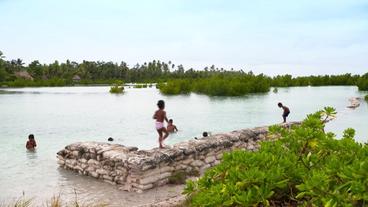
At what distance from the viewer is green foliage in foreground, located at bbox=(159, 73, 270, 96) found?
50.5 metres

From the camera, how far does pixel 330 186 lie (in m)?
3.05

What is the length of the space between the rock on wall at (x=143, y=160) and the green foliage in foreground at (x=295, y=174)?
5.16 m

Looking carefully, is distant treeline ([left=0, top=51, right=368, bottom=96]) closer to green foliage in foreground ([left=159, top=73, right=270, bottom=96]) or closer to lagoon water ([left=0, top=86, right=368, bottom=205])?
green foliage in foreground ([left=159, top=73, right=270, bottom=96])

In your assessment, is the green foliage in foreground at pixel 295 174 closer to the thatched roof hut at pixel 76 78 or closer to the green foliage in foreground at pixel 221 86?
the green foliage in foreground at pixel 221 86

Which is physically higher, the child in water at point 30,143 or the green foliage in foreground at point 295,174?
the green foliage in foreground at point 295,174

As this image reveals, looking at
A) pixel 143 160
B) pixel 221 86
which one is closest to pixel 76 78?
pixel 221 86

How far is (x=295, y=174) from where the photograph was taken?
135 inches

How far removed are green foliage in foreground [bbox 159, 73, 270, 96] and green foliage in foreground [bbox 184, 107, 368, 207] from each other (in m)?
46.1

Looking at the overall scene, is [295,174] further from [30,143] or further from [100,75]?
[100,75]

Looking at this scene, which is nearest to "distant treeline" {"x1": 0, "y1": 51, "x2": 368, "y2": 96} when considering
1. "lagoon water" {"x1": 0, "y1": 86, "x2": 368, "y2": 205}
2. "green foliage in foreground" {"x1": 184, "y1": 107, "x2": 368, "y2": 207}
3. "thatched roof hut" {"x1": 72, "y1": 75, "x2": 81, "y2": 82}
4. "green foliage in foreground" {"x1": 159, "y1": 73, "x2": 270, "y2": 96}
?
"thatched roof hut" {"x1": 72, "y1": 75, "x2": 81, "y2": 82}

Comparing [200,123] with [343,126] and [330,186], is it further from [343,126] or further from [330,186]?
[330,186]

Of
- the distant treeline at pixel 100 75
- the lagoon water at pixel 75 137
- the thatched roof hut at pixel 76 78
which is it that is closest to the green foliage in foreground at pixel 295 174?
the lagoon water at pixel 75 137

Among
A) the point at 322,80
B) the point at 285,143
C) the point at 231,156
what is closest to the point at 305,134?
the point at 285,143

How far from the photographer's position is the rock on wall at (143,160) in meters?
8.84
